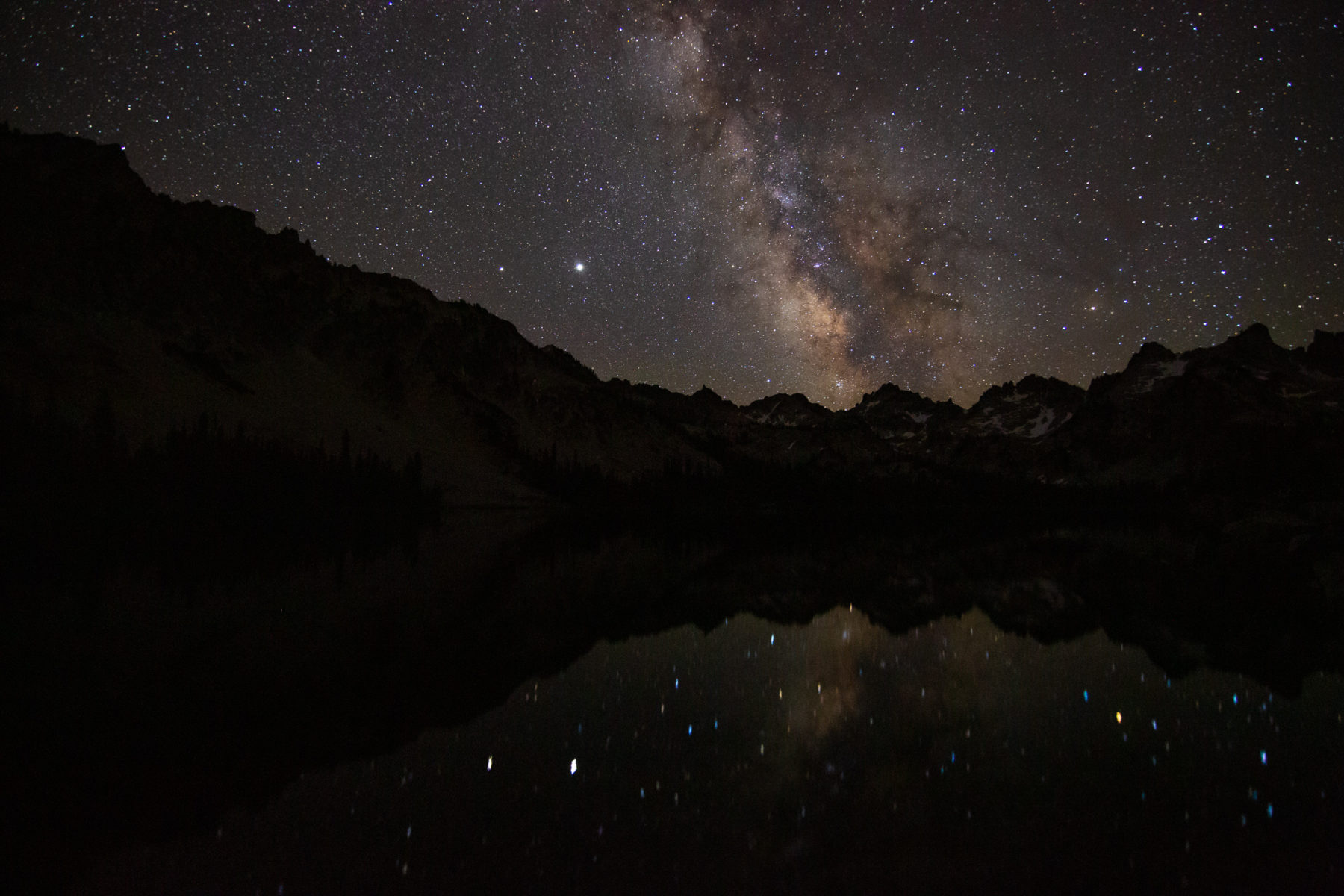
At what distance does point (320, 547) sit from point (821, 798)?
1368 inches

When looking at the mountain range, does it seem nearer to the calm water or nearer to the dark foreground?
the dark foreground

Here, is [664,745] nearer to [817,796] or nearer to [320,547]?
[817,796]

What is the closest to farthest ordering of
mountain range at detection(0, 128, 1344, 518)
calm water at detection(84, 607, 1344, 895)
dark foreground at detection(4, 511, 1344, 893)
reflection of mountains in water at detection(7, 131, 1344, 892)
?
calm water at detection(84, 607, 1344, 895), dark foreground at detection(4, 511, 1344, 893), reflection of mountains in water at detection(7, 131, 1344, 892), mountain range at detection(0, 128, 1344, 518)

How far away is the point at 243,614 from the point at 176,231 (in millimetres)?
144362

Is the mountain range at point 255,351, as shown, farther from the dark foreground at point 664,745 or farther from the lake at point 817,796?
the lake at point 817,796

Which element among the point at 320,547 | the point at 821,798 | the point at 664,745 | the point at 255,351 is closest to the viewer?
the point at 821,798

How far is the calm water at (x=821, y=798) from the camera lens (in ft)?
18.8

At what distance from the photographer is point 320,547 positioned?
35.7m

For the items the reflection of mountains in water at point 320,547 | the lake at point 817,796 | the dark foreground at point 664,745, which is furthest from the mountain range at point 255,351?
the lake at point 817,796

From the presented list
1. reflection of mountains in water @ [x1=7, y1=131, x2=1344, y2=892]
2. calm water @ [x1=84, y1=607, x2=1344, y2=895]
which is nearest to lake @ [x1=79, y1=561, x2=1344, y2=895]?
calm water @ [x1=84, y1=607, x2=1344, y2=895]

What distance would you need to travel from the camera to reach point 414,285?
7515 inches

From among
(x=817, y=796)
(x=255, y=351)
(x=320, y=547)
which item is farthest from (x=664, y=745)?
(x=255, y=351)

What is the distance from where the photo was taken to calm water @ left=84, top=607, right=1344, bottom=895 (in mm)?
5734

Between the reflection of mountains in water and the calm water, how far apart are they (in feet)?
Answer: 4.25
